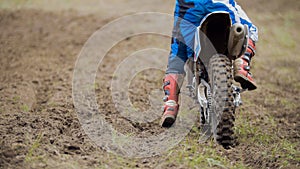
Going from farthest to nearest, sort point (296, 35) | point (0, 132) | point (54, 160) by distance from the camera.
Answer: point (296, 35), point (0, 132), point (54, 160)

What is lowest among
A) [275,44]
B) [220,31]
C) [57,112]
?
[57,112]

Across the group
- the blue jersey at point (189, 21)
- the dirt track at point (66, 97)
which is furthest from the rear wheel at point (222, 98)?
the blue jersey at point (189, 21)

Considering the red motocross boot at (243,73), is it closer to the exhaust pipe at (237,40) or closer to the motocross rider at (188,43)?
the motocross rider at (188,43)

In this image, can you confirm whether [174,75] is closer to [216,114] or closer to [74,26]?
[216,114]

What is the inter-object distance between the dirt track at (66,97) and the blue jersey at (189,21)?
0.71m

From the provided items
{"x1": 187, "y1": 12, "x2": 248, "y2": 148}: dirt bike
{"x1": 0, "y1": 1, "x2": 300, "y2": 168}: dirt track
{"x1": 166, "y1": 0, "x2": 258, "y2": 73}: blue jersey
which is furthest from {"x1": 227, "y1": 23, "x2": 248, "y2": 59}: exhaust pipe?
{"x1": 0, "y1": 1, "x2": 300, "y2": 168}: dirt track

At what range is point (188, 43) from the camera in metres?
4.25

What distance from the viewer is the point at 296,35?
9539 mm

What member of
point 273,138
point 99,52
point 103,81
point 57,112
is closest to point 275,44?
point 99,52

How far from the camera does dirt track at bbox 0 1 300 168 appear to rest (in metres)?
3.58

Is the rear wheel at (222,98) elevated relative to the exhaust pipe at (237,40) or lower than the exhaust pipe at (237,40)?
lower

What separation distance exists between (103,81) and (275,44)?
408cm

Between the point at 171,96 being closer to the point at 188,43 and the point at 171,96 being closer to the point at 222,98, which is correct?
the point at 188,43

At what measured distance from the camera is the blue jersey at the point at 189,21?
13.0 feet
